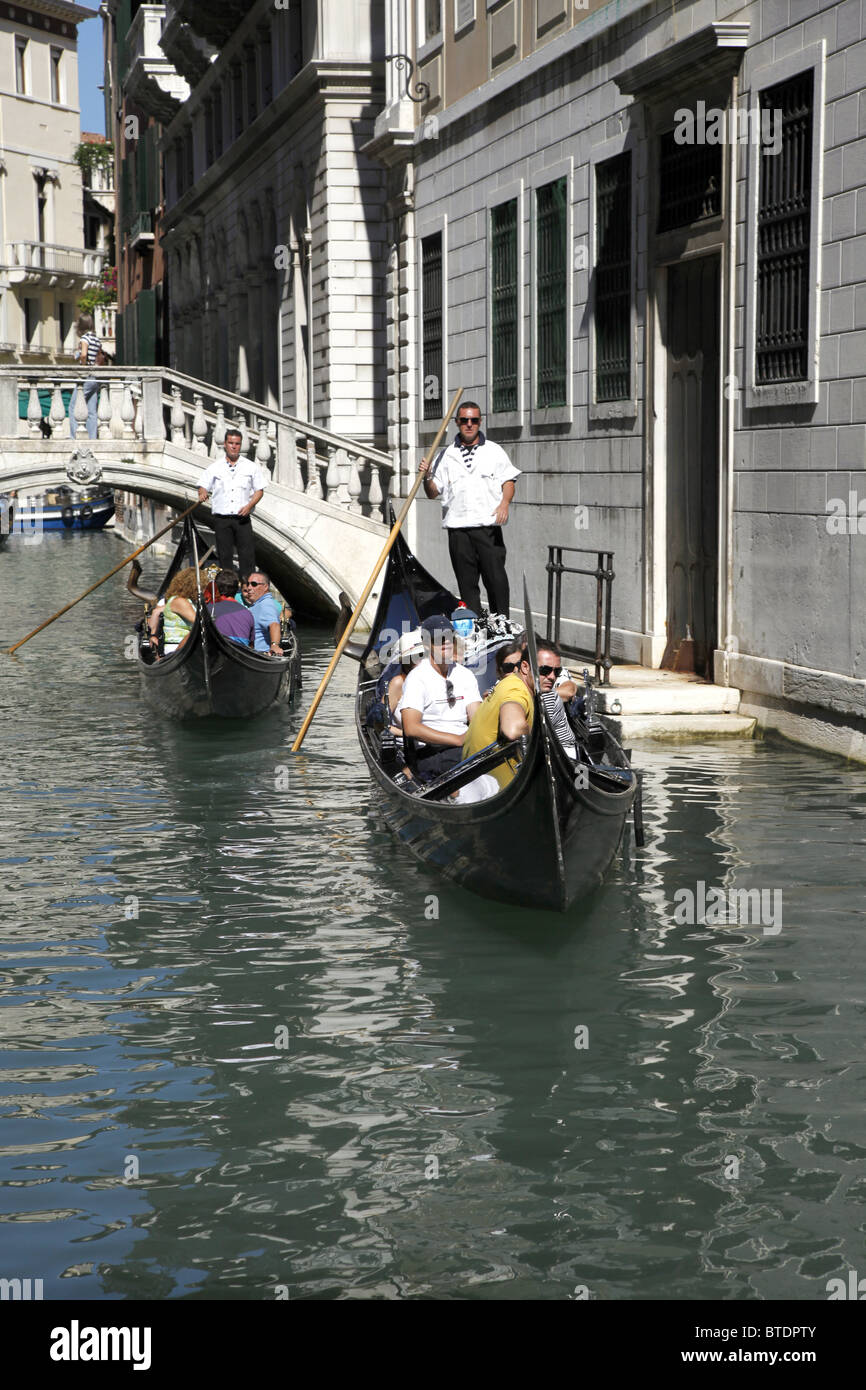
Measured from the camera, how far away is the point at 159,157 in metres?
36.6

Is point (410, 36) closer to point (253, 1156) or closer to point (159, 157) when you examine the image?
point (253, 1156)

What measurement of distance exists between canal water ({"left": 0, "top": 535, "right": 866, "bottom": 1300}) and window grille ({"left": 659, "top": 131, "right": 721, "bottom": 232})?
3715 millimetres

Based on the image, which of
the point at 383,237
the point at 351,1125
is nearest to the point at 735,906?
the point at 351,1125

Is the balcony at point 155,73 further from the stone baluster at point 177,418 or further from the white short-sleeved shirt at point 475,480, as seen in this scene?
the white short-sleeved shirt at point 475,480

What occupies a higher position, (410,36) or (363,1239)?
(410,36)

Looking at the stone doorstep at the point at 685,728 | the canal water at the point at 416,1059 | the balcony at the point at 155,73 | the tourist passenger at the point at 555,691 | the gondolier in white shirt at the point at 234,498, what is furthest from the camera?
the balcony at the point at 155,73

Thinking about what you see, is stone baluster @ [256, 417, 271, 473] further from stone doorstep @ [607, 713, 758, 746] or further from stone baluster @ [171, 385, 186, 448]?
stone doorstep @ [607, 713, 758, 746]

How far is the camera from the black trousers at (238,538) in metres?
15.0

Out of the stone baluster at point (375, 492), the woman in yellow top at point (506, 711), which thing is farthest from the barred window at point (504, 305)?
the woman in yellow top at point (506, 711)

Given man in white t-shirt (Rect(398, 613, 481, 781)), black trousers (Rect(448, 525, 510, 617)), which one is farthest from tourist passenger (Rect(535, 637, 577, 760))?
black trousers (Rect(448, 525, 510, 617))

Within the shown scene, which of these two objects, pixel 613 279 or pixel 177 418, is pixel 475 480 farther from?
pixel 177 418

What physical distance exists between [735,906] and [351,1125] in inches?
101

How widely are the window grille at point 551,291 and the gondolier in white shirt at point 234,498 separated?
96.7 inches

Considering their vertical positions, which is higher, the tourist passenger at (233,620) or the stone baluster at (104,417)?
the stone baluster at (104,417)
